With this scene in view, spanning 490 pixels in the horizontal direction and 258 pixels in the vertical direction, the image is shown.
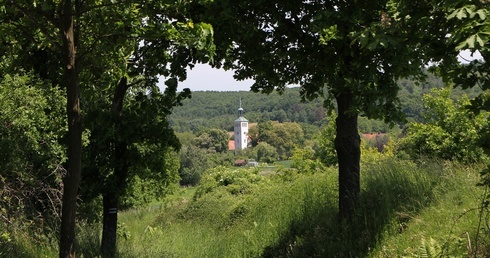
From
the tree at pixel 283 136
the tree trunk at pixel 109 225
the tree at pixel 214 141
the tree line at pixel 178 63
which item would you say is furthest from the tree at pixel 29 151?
the tree at pixel 214 141

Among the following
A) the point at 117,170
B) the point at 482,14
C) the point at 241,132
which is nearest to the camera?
the point at 482,14

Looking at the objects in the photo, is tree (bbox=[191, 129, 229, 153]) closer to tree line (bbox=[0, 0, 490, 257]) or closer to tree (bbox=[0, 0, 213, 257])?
tree line (bbox=[0, 0, 490, 257])

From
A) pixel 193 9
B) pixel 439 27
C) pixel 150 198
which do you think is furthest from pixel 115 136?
pixel 150 198

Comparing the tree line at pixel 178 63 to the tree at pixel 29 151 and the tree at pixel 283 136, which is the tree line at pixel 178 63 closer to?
the tree at pixel 29 151

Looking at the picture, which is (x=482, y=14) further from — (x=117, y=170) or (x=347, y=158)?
(x=117, y=170)

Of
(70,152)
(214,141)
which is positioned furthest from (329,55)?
(214,141)

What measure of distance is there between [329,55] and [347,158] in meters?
1.73

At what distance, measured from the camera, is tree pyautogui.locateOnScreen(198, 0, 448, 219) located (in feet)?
23.9

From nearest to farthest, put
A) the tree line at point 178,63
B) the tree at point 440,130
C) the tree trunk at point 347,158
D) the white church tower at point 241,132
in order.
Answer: the tree line at point 178,63
the tree trunk at point 347,158
the tree at point 440,130
the white church tower at point 241,132

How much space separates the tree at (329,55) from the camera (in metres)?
7.29

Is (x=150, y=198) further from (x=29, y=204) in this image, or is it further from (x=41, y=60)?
(x=29, y=204)

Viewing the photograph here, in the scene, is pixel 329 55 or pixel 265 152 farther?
pixel 265 152

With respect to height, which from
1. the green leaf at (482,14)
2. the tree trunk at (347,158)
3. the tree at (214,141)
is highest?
the green leaf at (482,14)

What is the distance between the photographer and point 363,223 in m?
8.12
